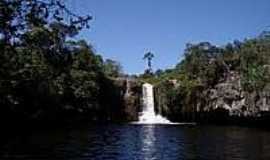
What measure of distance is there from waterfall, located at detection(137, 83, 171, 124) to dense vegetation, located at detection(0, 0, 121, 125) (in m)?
5.18

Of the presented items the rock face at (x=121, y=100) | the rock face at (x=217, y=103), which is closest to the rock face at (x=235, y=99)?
the rock face at (x=217, y=103)

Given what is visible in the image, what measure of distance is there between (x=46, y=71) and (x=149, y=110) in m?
39.9

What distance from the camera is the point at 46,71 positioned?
151 ft

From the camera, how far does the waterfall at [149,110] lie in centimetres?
8261

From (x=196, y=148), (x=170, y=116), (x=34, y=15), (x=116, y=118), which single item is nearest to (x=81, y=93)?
(x=116, y=118)

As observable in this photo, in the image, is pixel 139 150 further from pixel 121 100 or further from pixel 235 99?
pixel 121 100

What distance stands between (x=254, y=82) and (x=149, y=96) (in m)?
24.1

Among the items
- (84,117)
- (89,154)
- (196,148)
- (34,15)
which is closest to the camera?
(34,15)

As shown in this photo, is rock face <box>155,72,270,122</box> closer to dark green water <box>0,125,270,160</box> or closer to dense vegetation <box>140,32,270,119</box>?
dense vegetation <box>140,32,270,119</box>

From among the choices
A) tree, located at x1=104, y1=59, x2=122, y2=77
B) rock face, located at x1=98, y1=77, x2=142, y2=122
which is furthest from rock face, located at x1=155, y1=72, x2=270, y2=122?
tree, located at x1=104, y1=59, x2=122, y2=77

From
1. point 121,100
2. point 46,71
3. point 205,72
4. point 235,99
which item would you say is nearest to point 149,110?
point 121,100

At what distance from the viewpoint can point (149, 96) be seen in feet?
280

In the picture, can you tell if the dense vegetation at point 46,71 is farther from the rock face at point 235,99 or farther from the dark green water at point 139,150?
the rock face at point 235,99

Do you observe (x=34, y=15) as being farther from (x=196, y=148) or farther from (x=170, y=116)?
(x=170, y=116)
